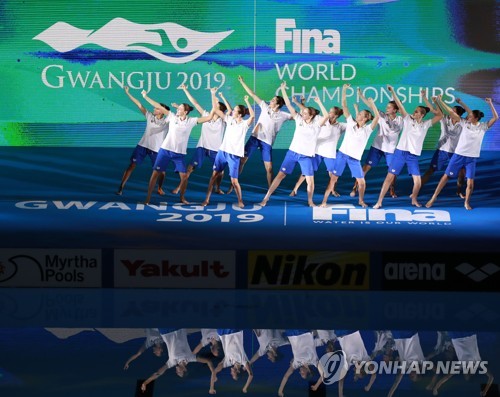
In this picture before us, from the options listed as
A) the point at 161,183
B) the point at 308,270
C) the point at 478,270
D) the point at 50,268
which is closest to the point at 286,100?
the point at 161,183

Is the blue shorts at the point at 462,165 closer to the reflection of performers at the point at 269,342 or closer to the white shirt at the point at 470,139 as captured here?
the white shirt at the point at 470,139

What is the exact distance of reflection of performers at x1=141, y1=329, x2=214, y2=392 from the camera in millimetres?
5406

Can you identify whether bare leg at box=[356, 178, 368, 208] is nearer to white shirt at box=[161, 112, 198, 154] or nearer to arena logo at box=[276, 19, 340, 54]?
arena logo at box=[276, 19, 340, 54]

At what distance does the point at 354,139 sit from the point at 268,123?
2.27ft

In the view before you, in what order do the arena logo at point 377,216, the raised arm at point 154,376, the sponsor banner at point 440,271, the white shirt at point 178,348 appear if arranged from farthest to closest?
the arena logo at point 377,216 → the sponsor banner at point 440,271 → the white shirt at point 178,348 → the raised arm at point 154,376

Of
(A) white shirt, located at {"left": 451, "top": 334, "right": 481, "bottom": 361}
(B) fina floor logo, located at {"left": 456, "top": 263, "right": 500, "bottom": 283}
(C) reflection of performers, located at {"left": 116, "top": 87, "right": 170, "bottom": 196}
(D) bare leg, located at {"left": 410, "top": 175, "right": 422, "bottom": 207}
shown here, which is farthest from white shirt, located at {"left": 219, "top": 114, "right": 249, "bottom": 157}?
(A) white shirt, located at {"left": 451, "top": 334, "right": 481, "bottom": 361}

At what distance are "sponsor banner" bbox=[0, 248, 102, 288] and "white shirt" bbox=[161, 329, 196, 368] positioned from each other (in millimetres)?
1431

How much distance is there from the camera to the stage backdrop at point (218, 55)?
8.04m

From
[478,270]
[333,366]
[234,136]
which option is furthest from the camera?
[234,136]

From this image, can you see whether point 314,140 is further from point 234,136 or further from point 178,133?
point 178,133

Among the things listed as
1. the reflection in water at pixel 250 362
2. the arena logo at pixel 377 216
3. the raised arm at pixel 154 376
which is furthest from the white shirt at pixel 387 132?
the raised arm at pixel 154 376

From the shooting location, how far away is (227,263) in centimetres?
757

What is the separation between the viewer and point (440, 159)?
8227 mm

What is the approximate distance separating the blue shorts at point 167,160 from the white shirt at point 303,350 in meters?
2.35
